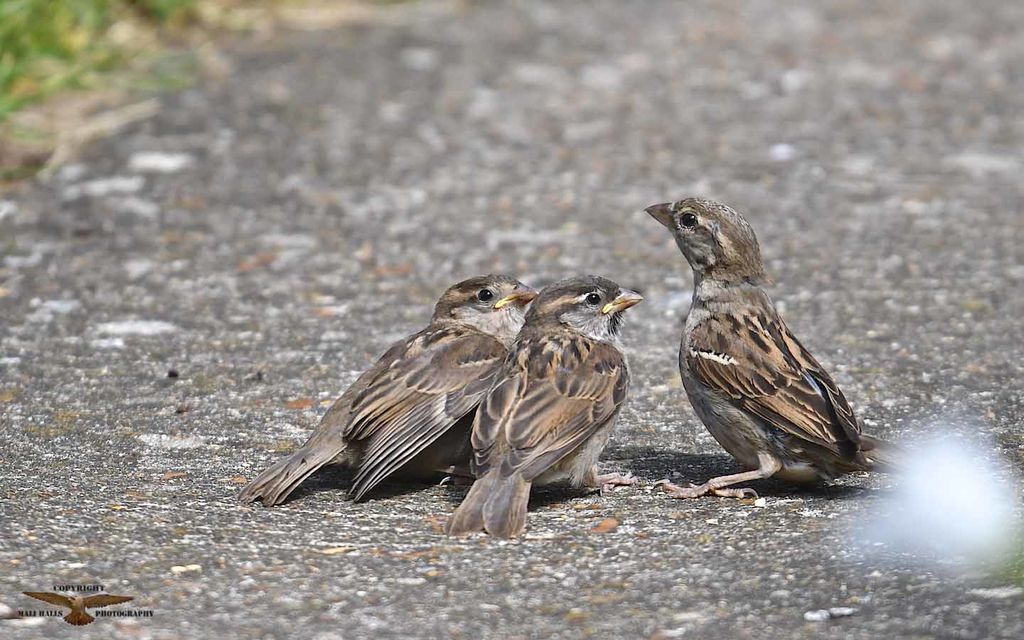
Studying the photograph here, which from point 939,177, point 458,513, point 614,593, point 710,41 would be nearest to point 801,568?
point 614,593

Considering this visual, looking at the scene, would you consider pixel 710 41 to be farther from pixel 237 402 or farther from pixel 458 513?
pixel 458 513

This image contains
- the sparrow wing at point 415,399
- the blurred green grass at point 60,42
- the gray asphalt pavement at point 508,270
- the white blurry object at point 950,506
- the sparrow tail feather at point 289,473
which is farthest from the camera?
the blurred green grass at point 60,42

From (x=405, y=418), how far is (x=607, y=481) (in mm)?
767

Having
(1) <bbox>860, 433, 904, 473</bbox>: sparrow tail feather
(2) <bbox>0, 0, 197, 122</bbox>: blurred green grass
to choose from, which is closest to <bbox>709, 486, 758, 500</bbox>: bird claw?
(1) <bbox>860, 433, 904, 473</bbox>: sparrow tail feather

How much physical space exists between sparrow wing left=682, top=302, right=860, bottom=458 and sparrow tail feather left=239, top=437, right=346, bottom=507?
1.36 metres

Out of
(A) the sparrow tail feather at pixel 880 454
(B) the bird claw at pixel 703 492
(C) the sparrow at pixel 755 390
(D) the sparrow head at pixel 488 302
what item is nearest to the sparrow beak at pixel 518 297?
(D) the sparrow head at pixel 488 302

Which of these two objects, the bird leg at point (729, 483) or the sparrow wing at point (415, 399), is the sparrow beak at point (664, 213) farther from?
the bird leg at point (729, 483)

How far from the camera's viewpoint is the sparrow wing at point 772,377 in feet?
17.1

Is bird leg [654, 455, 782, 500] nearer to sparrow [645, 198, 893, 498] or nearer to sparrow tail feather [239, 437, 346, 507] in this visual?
sparrow [645, 198, 893, 498]

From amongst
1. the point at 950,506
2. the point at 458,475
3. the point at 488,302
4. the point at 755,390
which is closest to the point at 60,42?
the point at 488,302

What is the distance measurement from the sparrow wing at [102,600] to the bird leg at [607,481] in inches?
70.9

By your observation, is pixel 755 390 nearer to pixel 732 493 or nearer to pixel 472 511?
pixel 732 493

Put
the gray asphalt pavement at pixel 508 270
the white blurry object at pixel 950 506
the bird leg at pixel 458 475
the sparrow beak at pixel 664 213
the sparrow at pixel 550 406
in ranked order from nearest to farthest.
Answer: the gray asphalt pavement at pixel 508 270 → the white blurry object at pixel 950 506 → the sparrow at pixel 550 406 → the bird leg at pixel 458 475 → the sparrow beak at pixel 664 213

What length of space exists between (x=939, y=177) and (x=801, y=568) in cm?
545
